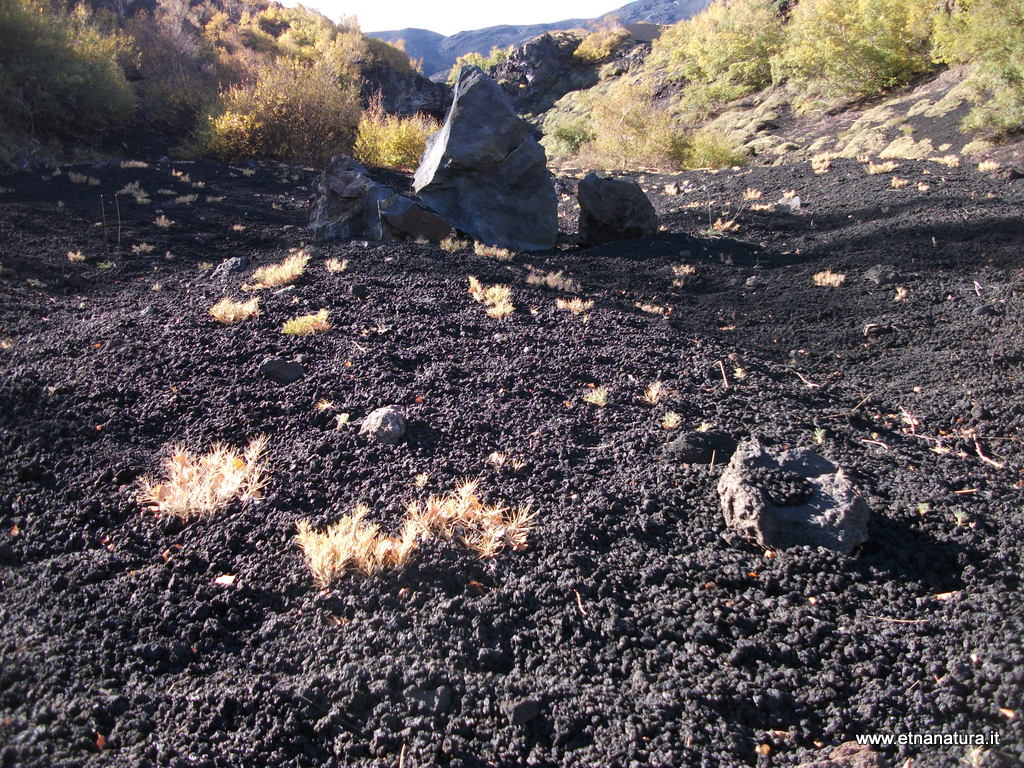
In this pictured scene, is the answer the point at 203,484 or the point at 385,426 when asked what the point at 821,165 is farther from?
the point at 203,484

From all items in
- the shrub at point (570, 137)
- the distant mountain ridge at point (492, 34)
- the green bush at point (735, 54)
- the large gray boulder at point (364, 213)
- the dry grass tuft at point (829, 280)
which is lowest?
the dry grass tuft at point (829, 280)

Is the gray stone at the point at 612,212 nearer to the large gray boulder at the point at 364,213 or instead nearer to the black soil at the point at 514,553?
the large gray boulder at the point at 364,213

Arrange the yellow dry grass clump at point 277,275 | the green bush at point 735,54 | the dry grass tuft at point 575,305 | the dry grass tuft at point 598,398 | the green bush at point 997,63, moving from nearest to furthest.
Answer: the dry grass tuft at point 598,398 → the dry grass tuft at point 575,305 → the yellow dry grass clump at point 277,275 → the green bush at point 997,63 → the green bush at point 735,54

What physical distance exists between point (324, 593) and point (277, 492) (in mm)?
739

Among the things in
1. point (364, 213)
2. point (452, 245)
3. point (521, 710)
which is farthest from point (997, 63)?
point (521, 710)

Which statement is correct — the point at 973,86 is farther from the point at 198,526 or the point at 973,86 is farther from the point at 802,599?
the point at 198,526

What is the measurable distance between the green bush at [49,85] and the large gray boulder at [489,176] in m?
9.80

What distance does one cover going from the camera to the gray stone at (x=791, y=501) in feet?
7.57

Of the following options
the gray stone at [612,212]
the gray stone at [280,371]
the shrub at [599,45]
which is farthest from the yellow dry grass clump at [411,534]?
the shrub at [599,45]

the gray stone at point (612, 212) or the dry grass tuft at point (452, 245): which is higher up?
the gray stone at point (612, 212)

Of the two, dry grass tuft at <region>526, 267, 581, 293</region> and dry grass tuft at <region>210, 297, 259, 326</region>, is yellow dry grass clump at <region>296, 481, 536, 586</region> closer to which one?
dry grass tuft at <region>210, 297, 259, 326</region>

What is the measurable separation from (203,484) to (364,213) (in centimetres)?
562

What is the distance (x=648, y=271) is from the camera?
6875mm

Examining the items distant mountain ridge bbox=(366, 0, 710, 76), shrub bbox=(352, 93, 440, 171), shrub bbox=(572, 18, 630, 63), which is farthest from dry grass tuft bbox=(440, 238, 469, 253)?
distant mountain ridge bbox=(366, 0, 710, 76)
